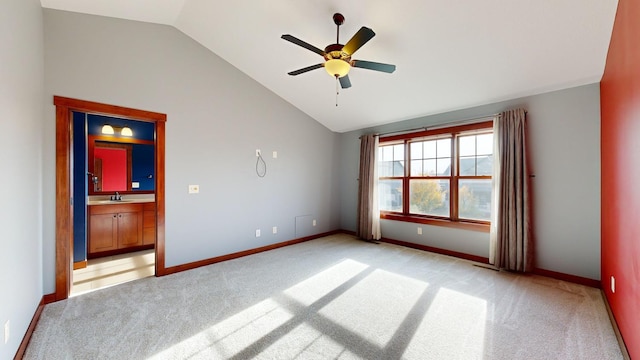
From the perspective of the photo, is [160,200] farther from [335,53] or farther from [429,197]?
[429,197]

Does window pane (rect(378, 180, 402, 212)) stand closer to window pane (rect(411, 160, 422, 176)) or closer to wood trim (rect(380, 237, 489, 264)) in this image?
window pane (rect(411, 160, 422, 176))

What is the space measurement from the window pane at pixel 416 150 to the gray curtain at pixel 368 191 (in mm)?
666

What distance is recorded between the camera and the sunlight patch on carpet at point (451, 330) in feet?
6.10

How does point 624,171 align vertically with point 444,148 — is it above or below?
below

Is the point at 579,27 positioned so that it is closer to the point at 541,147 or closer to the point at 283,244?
the point at 541,147

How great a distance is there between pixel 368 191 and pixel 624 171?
3.42 meters

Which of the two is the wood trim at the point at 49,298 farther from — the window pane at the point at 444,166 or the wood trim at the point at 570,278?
the wood trim at the point at 570,278

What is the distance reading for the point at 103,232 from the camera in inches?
157

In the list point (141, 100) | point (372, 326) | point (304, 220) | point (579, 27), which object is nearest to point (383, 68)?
point (579, 27)

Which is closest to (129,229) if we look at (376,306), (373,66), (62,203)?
(62,203)

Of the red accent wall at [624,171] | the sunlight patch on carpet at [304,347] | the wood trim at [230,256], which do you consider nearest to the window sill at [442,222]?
the red accent wall at [624,171]

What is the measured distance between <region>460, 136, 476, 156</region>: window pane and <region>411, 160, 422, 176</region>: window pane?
729 mm

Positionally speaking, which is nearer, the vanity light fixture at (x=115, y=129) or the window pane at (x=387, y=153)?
Result: the vanity light fixture at (x=115, y=129)

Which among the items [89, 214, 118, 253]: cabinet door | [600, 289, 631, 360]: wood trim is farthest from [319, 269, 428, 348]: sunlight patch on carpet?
[89, 214, 118, 253]: cabinet door
